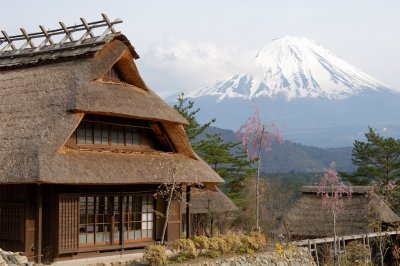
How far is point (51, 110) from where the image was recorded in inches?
742

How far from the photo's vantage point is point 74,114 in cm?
1856

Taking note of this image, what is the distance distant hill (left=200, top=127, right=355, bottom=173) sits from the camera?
14362 centimetres

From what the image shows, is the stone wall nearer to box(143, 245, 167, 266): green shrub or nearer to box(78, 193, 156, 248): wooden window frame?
box(143, 245, 167, 266): green shrub

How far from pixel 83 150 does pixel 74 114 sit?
107 centimetres

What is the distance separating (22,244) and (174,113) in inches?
259

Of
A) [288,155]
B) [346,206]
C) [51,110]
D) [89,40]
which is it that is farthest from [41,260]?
[288,155]

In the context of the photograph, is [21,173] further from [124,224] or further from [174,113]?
[174,113]

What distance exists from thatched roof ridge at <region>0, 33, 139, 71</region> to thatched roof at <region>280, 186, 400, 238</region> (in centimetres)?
1320

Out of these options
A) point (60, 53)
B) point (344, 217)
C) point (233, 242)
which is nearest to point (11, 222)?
point (60, 53)

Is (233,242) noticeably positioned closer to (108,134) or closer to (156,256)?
(156,256)

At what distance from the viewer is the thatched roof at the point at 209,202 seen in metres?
28.3

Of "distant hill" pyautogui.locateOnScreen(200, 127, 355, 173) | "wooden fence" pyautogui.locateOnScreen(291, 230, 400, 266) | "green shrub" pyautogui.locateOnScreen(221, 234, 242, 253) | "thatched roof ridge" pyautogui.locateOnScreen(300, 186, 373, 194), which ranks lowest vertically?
"wooden fence" pyautogui.locateOnScreen(291, 230, 400, 266)

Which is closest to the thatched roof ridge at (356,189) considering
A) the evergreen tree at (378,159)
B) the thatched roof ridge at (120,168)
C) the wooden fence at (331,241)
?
the wooden fence at (331,241)

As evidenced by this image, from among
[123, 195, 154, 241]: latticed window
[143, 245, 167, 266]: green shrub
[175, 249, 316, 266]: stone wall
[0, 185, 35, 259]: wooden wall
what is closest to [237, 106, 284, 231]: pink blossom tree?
[175, 249, 316, 266]: stone wall
